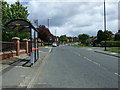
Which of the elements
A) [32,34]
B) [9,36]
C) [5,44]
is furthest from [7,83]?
[9,36]

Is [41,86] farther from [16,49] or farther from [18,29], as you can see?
[16,49]

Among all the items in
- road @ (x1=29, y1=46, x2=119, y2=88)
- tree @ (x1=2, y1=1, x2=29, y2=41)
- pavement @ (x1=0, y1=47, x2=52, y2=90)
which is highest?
tree @ (x1=2, y1=1, x2=29, y2=41)

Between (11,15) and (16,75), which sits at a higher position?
(11,15)

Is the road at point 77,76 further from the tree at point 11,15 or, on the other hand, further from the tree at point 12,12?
the tree at point 12,12

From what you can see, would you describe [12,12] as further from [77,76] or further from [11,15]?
[77,76]

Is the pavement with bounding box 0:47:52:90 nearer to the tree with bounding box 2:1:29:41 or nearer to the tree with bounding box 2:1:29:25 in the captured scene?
the tree with bounding box 2:1:29:41

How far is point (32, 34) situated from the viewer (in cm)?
1141

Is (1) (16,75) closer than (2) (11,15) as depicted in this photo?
Yes

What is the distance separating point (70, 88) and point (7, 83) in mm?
2374

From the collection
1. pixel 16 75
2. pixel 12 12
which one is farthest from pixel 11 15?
pixel 16 75

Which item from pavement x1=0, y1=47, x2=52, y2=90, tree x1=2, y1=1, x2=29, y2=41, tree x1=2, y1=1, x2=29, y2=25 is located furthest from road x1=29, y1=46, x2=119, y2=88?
tree x1=2, y1=1, x2=29, y2=25

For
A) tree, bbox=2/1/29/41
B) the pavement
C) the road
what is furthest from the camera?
tree, bbox=2/1/29/41

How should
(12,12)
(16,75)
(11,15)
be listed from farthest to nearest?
(12,12), (11,15), (16,75)

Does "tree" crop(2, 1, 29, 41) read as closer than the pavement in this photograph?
No
